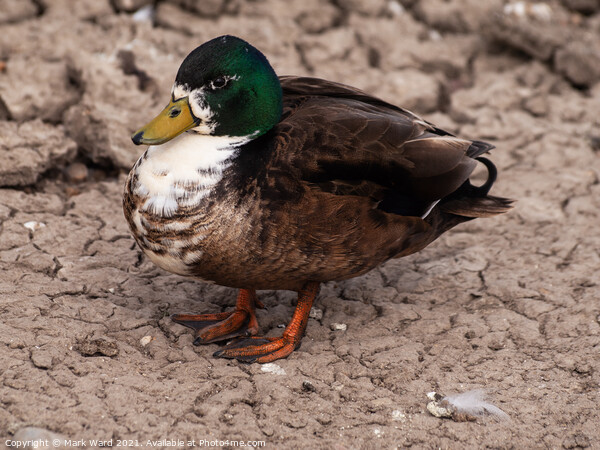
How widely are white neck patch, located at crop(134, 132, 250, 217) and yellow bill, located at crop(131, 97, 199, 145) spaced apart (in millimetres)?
94

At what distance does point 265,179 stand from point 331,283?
3.89 feet

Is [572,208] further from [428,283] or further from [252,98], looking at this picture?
[252,98]

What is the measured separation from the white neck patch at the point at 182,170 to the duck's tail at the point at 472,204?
113 cm

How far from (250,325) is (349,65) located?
2.77m

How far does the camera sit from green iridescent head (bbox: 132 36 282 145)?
329cm

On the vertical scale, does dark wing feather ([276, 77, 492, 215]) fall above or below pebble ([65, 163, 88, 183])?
above

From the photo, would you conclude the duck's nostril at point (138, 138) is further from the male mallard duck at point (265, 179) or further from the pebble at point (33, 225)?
the pebble at point (33, 225)

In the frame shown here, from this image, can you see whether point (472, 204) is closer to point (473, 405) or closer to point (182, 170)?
point (473, 405)

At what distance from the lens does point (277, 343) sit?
3703 millimetres

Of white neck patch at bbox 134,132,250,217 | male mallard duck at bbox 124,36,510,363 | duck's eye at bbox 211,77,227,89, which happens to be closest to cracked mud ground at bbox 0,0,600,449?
male mallard duck at bbox 124,36,510,363

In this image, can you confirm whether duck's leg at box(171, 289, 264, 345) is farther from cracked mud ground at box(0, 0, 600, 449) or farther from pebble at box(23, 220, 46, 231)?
pebble at box(23, 220, 46, 231)

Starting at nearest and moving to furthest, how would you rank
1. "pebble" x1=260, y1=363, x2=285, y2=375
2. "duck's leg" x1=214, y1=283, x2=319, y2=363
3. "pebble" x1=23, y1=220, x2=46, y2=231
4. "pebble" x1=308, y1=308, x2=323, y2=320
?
"pebble" x1=260, y1=363, x2=285, y2=375
"duck's leg" x1=214, y1=283, x2=319, y2=363
"pebble" x1=308, y1=308, x2=323, y2=320
"pebble" x1=23, y1=220, x2=46, y2=231

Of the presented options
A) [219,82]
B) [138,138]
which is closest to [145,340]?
[138,138]

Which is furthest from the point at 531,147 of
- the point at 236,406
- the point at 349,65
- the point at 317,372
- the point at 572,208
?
the point at 236,406
